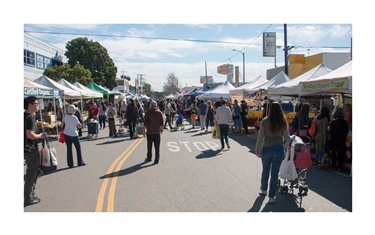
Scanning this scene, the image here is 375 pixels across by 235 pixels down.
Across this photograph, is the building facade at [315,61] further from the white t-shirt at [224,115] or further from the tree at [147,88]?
the tree at [147,88]

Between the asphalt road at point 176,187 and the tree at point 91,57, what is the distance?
40329mm

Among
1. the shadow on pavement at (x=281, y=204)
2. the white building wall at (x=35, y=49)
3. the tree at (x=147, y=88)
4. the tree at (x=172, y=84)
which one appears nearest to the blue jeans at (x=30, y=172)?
the shadow on pavement at (x=281, y=204)

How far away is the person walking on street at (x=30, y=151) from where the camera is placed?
5.56 m

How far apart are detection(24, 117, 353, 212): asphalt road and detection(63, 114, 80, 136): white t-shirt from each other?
0.96 metres

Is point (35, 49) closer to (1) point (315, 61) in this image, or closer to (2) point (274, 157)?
(1) point (315, 61)

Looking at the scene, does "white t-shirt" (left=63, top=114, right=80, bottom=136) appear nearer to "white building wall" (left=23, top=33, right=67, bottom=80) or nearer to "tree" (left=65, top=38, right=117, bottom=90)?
"white building wall" (left=23, top=33, right=67, bottom=80)

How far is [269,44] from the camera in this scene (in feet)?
97.8

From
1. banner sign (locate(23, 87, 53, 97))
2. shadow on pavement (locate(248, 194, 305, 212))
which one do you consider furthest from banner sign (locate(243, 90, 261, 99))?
shadow on pavement (locate(248, 194, 305, 212))

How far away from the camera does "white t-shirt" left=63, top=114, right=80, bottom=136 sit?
28.2ft

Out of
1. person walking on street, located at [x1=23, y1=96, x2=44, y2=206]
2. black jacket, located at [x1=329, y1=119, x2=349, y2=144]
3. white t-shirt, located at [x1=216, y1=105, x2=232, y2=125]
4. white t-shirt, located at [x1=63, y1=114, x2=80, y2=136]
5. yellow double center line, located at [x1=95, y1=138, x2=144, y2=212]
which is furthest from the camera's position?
white t-shirt, located at [x1=216, y1=105, x2=232, y2=125]

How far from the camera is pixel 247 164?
29.1ft

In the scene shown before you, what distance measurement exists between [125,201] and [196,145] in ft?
23.1

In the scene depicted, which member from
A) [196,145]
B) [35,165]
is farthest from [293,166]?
[196,145]

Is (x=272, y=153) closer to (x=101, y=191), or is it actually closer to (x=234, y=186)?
(x=234, y=186)
